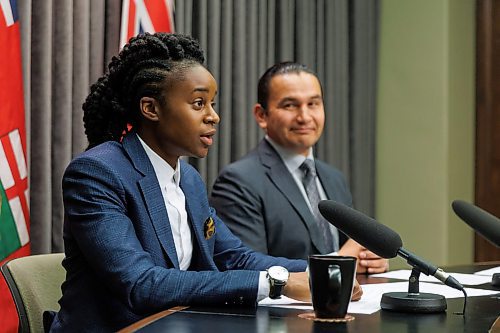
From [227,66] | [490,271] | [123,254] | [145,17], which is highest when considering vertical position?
[145,17]

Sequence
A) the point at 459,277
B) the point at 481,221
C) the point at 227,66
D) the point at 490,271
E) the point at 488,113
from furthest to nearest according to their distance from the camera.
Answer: the point at 488,113, the point at 227,66, the point at 490,271, the point at 459,277, the point at 481,221

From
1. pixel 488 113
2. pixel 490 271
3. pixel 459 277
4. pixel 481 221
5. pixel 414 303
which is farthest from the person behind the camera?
pixel 488 113

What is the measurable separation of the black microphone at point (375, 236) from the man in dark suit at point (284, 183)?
1.36 m

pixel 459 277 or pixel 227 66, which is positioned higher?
pixel 227 66

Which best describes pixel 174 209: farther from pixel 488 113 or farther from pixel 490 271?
pixel 488 113

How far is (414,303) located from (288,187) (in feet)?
5.10

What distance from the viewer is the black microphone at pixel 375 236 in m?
1.76

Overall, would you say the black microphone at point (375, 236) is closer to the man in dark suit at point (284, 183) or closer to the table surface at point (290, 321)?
the table surface at point (290, 321)

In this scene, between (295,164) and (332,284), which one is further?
(295,164)

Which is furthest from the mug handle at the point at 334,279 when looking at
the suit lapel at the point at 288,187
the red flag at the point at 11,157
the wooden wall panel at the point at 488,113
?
the wooden wall panel at the point at 488,113

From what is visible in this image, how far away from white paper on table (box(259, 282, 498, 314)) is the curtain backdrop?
1.35 meters

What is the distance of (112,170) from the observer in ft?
6.71

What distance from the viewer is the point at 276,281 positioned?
188cm

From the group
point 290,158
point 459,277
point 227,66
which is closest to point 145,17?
point 227,66
